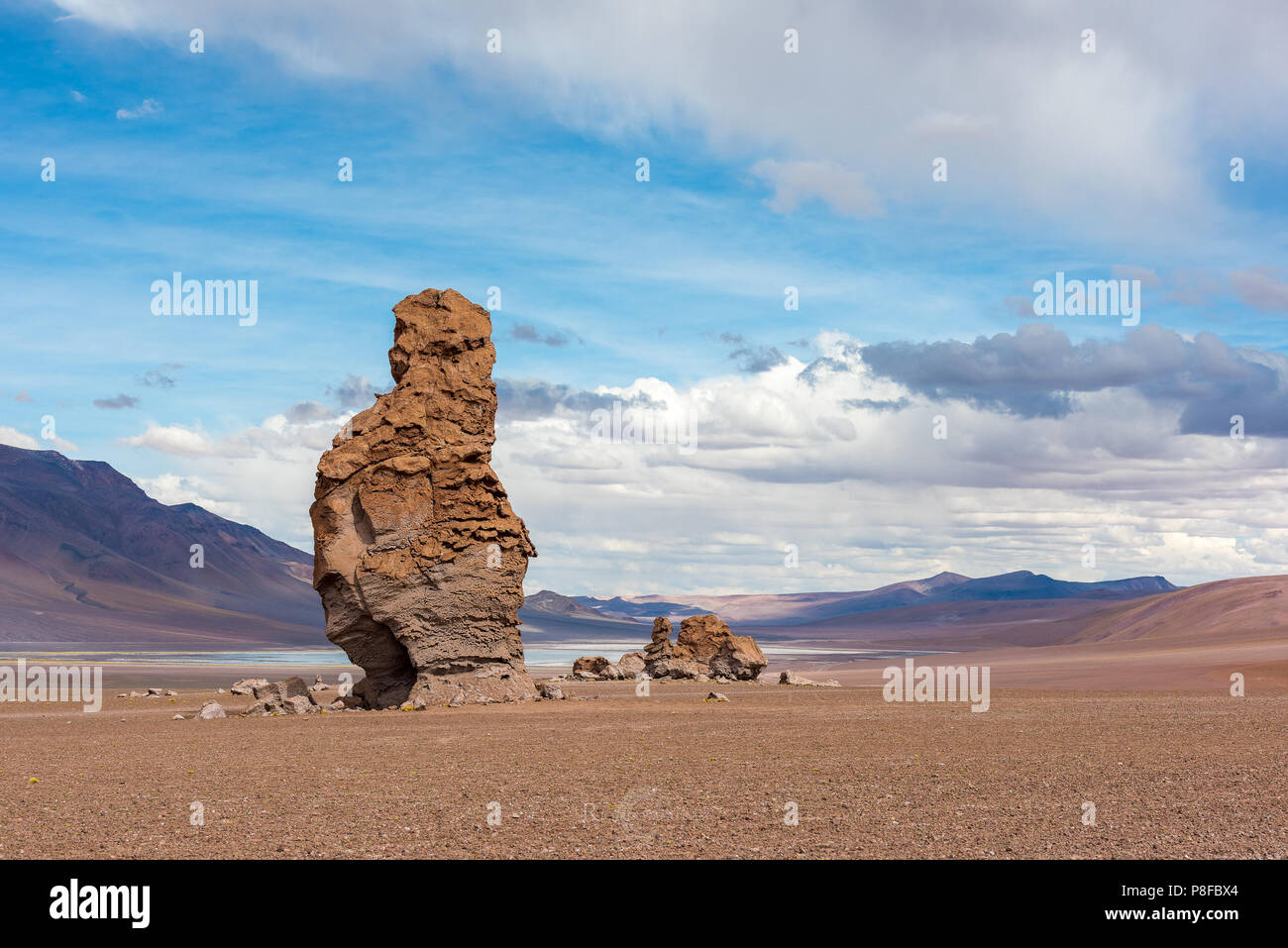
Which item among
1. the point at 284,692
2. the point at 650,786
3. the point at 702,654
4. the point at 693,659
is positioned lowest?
the point at 693,659

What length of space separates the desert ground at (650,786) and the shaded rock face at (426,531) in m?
2.82

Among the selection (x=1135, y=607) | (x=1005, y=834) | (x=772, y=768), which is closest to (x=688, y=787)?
(x=772, y=768)

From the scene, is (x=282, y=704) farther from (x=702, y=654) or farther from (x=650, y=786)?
(x=702, y=654)

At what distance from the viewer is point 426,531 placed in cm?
2578

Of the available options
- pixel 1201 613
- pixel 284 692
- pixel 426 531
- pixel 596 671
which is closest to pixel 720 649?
pixel 596 671

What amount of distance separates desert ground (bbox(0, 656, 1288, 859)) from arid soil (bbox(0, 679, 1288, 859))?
5 centimetres

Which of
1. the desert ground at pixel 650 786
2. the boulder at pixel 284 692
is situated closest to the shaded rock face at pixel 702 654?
the boulder at pixel 284 692

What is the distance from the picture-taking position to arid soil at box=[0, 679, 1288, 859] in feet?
32.5

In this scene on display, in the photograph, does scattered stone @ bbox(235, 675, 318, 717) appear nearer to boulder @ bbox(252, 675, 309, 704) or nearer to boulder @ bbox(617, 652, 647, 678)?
boulder @ bbox(252, 675, 309, 704)

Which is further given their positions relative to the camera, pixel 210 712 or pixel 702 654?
pixel 702 654

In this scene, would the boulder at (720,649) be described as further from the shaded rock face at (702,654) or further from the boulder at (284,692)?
the boulder at (284,692)
